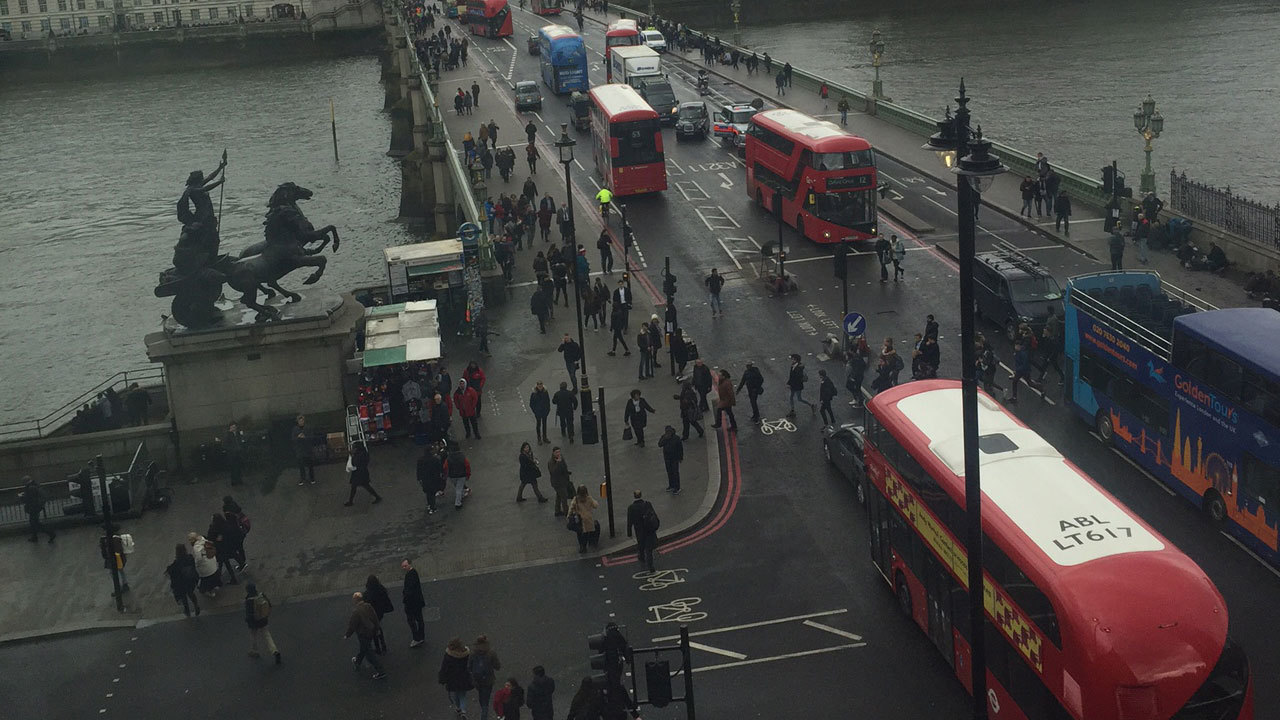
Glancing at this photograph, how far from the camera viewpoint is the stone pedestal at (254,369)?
103ft

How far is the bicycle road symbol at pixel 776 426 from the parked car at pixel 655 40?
6685cm

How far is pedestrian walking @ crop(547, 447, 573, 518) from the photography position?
1072 inches

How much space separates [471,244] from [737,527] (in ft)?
53.8

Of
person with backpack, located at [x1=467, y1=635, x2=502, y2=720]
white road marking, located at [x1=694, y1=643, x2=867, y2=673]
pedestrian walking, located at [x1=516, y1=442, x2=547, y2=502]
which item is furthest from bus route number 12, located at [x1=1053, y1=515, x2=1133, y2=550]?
pedestrian walking, located at [x1=516, y1=442, x2=547, y2=502]

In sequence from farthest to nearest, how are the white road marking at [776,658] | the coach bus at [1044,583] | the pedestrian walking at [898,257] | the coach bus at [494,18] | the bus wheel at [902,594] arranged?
the coach bus at [494,18] < the pedestrian walking at [898,257] < the bus wheel at [902,594] < the white road marking at [776,658] < the coach bus at [1044,583]


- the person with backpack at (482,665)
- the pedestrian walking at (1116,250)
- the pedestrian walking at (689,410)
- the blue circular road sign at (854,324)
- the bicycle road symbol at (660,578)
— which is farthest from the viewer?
the pedestrian walking at (1116,250)

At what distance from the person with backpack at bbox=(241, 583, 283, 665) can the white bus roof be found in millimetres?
10591

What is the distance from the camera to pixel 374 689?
863 inches

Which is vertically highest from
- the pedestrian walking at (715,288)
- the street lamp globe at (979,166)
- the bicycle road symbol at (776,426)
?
the street lamp globe at (979,166)

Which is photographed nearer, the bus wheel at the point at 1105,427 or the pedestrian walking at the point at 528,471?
the pedestrian walking at the point at 528,471

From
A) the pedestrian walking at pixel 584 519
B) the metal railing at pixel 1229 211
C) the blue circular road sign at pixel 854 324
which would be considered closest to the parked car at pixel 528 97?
the metal railing at pixel 1229 211

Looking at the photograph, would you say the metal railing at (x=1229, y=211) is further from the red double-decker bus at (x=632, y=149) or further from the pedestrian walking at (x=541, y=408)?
the pedestrian walking at (x=541, y=408)

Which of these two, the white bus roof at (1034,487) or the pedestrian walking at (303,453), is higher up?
the white bus roof at (1034,487)

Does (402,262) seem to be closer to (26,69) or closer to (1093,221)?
(1093,221)
